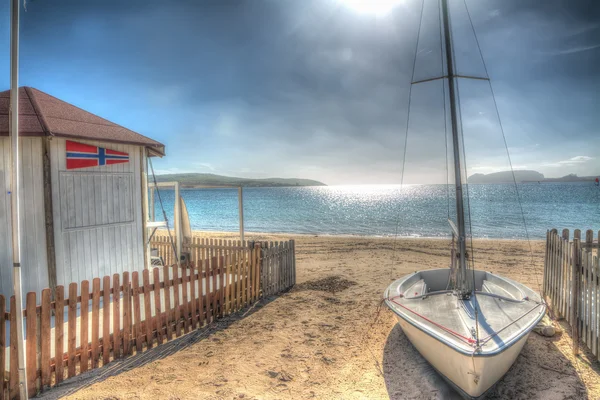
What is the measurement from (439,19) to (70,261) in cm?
928

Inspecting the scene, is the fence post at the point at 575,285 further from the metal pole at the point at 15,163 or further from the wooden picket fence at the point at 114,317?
the metal pole at the point at 15,163

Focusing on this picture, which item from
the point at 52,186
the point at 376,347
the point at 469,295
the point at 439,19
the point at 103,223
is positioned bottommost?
the point at 376,347

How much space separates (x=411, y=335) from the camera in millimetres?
5129

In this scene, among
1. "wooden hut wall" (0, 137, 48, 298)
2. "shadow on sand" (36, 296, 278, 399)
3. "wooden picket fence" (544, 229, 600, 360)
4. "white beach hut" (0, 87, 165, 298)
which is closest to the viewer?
"shadow on sand" (36, 296, 278, 399)

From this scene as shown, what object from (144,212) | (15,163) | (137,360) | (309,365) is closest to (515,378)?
(309,365)

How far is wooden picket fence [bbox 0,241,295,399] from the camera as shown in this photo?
13.9 ft

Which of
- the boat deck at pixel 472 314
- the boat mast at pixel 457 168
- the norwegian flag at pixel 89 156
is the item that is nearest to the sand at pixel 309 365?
the boat deck at pixel 472 314

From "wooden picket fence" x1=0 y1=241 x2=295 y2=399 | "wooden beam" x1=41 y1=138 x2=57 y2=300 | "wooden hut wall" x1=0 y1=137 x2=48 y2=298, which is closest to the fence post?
"wooden picket fence" x1=0 y1=241 x2=295 y2=399

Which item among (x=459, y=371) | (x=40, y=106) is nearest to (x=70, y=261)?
(x=40, y=106)

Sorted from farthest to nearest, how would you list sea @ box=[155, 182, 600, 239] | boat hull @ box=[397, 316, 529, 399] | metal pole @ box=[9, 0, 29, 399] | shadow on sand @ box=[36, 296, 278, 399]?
1. sea @ box=[155, 182, 600, 239]
2. shadow on sand @ box=[36, 296, 278, 399]
3. boat hull @ box=[397, 316, 529, 399]
4. metal pole @ box=[9, 0, 29, 399]

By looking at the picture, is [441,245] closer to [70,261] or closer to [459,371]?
[459,371]

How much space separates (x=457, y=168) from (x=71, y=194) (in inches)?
314

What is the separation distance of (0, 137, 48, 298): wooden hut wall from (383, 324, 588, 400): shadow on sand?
6867 mm

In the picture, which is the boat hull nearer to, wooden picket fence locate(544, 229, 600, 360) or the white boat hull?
the white boat hull
